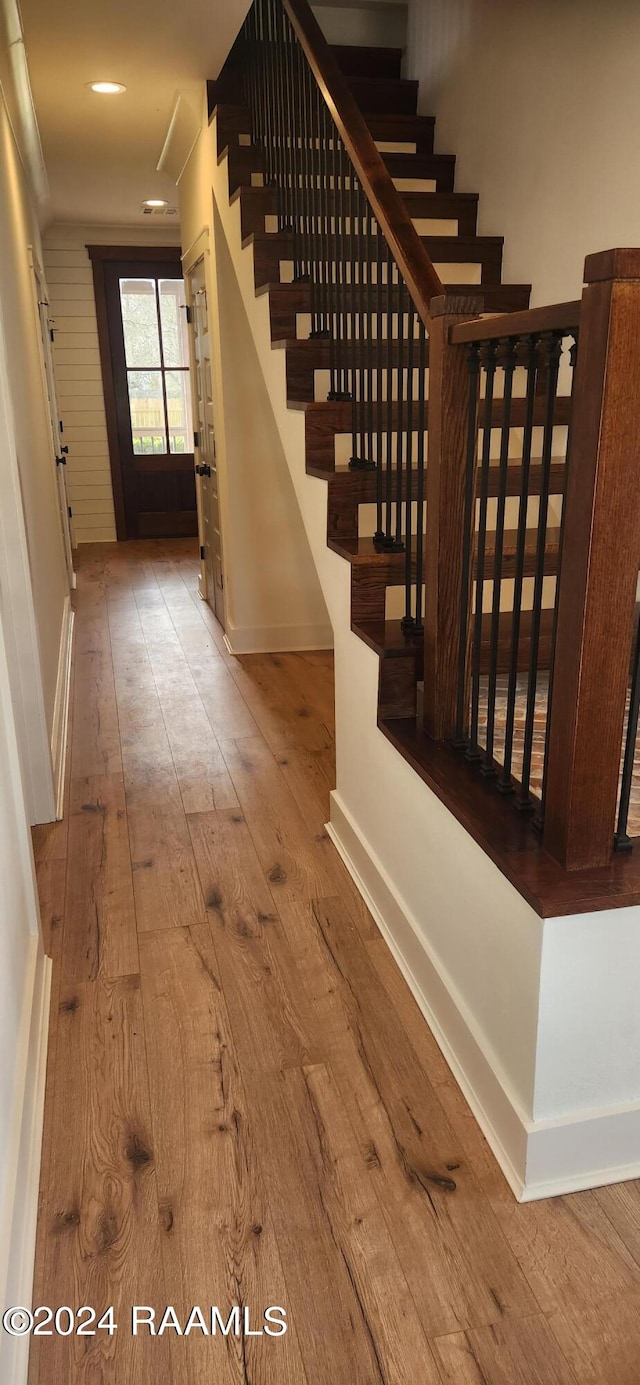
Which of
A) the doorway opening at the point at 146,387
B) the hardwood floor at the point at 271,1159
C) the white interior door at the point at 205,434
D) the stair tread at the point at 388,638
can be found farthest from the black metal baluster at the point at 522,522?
the doorway opening at the point at 146,387

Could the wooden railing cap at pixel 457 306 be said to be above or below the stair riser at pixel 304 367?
above

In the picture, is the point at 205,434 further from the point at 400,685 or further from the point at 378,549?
the point at 400,685

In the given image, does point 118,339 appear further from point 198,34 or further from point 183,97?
point 198,34

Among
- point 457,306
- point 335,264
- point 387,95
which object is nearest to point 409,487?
point 457,306

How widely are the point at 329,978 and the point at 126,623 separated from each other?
3772mm

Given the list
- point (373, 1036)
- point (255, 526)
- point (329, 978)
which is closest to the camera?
point (373, 1036)

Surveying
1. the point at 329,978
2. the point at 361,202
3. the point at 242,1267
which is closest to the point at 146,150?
the point at 361,202

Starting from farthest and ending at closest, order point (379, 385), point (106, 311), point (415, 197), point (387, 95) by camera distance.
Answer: point (106, 311) → point (387, 95) → point (415, 197) → point (379, 385)

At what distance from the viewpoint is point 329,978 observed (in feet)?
7.31

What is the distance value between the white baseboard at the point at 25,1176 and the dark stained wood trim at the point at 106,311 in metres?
6.98

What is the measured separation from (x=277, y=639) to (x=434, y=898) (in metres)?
3.02

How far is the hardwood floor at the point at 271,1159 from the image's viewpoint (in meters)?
1.40

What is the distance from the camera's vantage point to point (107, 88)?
414cm

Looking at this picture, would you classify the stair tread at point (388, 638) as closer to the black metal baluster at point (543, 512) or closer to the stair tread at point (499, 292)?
the black metal baluster at point (543, 512)
